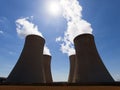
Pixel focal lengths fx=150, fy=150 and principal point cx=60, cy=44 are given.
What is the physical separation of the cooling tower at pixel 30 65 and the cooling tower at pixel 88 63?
3075mm

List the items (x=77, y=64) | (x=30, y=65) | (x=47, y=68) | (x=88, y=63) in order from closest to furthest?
(x=88, y=63) < (x=30, y=65) < (x=77, y=64) < (x=47, y=68)

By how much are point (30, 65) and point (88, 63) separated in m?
4.52

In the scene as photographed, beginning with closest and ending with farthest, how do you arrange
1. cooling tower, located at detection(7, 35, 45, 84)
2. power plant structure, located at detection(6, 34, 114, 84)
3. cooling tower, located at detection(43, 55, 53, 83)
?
power plant structure, located at detection(6, 34, 114, 84) → cooling tower, located at detection(7, 35, 45, 84) → cooling tower, located at detection(43, 55, 53, 83)

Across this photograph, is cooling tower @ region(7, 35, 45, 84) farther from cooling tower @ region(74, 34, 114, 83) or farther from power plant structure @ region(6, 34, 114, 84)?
cooling tower @ region(74, 34, 114, 83)

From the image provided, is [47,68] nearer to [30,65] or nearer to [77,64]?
[30,65]

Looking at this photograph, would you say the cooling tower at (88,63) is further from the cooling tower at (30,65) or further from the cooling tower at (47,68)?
the cooling tower at (47,68)

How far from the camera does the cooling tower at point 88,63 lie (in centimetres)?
1100

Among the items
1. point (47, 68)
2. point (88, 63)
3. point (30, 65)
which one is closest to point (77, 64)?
point (88, 63)

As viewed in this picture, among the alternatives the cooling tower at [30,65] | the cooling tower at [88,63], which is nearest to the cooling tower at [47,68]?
the cooling tower at [30,65]

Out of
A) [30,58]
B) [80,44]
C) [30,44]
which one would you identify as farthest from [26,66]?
[80,44]

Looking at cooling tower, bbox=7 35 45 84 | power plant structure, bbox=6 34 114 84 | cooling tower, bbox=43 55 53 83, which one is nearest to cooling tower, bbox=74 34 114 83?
power plant structure, bbox=6 34 114 84

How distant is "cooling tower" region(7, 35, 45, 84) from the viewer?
450 inches

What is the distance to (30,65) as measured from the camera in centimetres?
1184

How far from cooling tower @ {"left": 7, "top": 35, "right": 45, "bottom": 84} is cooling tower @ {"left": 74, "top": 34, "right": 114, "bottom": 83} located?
10.1ft
